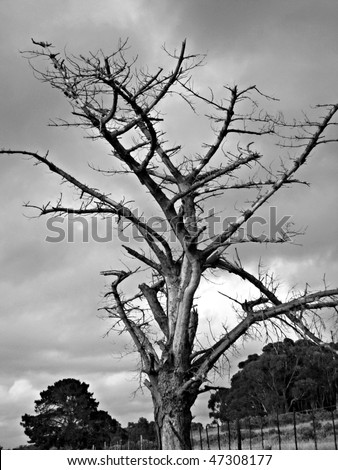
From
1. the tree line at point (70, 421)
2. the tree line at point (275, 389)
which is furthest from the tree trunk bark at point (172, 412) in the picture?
the tree line at point (70, 421)

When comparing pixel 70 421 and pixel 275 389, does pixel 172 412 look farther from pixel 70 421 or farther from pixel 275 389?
pixel 70 421

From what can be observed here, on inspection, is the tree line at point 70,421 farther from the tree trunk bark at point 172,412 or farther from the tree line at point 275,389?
the tree trunk bark at point 172,412

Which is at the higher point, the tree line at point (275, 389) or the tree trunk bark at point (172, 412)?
the tree line at point (275, 389)

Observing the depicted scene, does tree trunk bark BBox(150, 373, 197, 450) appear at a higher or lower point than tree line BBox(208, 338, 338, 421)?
lower

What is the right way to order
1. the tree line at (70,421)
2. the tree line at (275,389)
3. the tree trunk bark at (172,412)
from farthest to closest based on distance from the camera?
the tree line at (70,421)
the tree line at (275,389)
the tree trunk bark at (172,412)

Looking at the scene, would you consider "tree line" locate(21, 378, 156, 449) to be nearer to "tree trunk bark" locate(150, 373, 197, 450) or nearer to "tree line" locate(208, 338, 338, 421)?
"tree line" locate(208, 338, 338, 421)

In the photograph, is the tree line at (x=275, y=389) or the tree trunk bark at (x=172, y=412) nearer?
the tree trunk bark at (x=172, y=412)

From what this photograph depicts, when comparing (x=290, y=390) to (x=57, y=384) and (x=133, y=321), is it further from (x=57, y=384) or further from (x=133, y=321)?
(x=133, y=321)

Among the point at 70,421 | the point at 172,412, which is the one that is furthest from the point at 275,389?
the point at 172,412

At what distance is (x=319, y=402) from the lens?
143 feet

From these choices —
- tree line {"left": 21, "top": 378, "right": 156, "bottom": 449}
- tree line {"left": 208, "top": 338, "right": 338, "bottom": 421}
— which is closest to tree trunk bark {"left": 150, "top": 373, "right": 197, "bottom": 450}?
tree line {"left": 208, "top": 338, "right": 338, "bottom": 421}

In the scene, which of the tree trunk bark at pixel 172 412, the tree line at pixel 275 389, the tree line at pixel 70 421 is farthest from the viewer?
the tree line at pixel 70 421

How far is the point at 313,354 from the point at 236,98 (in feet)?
15.3
